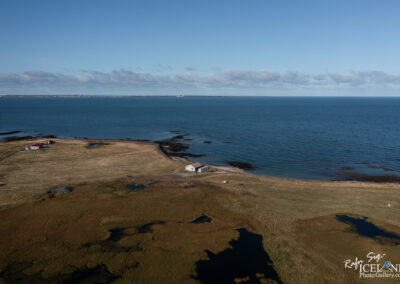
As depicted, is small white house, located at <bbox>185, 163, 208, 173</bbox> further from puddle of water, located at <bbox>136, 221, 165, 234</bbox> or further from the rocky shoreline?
puddle of water, located at <bbox>136, 221, 165, 234</bbox>

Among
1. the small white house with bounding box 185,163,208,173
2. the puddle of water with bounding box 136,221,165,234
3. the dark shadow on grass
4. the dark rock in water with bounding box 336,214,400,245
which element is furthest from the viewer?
the small white house with bounding box 185,163,208,173

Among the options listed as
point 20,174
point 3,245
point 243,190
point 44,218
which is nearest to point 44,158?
point 20,174

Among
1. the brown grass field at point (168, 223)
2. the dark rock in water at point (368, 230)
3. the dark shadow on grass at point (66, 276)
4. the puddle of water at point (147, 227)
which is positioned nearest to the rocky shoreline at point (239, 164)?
the brown grass field at point (168, 223)

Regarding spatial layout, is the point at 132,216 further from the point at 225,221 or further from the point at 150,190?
the point at 225,221

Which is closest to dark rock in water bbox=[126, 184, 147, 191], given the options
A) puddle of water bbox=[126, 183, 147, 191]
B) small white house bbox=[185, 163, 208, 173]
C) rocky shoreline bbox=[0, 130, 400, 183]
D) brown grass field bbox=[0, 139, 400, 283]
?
puddle of water bbox=[126, 183, 147, 191]

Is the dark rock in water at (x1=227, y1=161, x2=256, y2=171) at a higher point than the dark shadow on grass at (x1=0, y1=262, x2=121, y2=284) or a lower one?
higher

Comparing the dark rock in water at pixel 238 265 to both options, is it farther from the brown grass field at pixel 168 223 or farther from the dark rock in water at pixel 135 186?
the dark rock in water at pixel 135 186

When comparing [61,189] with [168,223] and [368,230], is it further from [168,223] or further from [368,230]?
[368,230]
